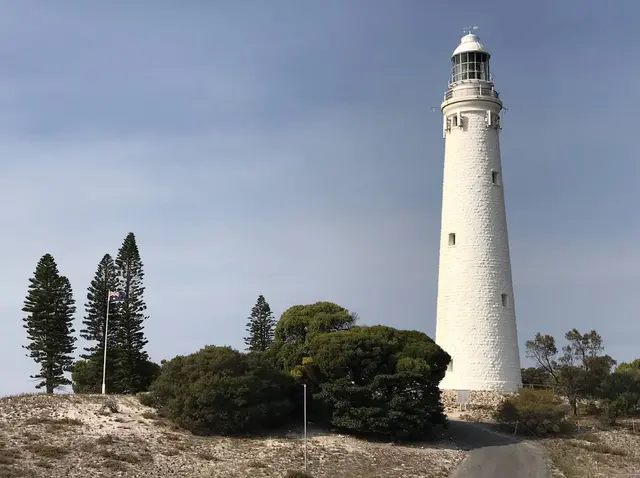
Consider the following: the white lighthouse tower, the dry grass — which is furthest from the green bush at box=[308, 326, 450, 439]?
the white lighthouse tower

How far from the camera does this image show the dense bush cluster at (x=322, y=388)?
2931 centimetres

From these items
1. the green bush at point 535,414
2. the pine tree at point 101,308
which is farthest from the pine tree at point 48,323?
the green bush at point 535,414

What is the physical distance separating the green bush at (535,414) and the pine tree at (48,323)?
2308 centimetres

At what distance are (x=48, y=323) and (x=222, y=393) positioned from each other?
56.8ft

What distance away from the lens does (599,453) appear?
32.2 m

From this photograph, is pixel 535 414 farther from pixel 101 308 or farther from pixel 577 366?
pixel 101 308

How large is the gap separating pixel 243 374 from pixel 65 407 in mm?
6756

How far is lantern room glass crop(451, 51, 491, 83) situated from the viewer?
41.7 metres

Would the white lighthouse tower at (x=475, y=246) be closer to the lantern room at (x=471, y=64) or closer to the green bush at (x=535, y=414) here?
the lantern room at (x=471, y=64)

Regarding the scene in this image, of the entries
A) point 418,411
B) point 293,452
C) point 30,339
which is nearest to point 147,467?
point 293,452

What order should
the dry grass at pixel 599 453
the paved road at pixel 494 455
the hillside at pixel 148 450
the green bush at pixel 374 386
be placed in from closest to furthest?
the hillside at pixel 148 450 < the paved road at pixel 494 455 < the dry grass at pixel 599 453 < the green bush at pixel 374 386

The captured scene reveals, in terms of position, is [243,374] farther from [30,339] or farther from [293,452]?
[30,339]

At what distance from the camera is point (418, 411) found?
31.0 m

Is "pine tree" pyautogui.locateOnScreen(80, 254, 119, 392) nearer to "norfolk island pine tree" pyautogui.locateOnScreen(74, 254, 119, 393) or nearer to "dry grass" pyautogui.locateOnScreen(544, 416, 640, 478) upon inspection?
"norfolk island pine tree" pyautogui.locateOnScreen(74, 254, 119, 393)
